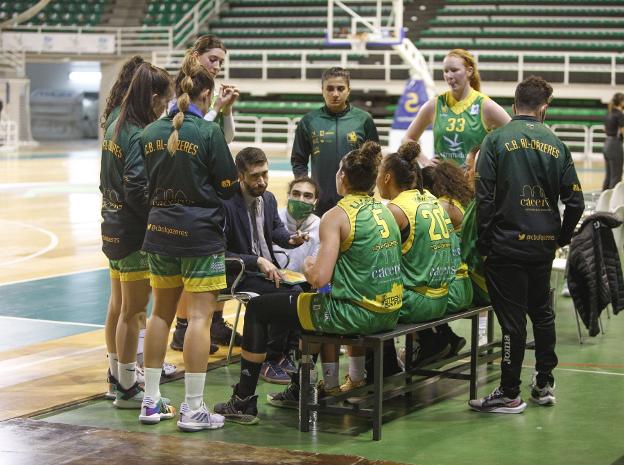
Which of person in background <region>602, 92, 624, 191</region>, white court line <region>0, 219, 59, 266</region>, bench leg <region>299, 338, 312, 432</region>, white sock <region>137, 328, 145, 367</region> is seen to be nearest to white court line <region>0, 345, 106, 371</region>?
white sock <region>137, 328, 145, 367</region>

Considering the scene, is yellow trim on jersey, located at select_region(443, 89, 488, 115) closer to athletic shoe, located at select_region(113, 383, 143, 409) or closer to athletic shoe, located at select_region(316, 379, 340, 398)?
athletic shoe, located at select_region(316, 379, 340, 398)

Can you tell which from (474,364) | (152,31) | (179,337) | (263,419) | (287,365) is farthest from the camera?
(152,31)

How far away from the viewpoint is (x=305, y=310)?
5.11 metres

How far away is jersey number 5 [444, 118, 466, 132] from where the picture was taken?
6.71 meters

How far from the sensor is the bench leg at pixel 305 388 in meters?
5.10

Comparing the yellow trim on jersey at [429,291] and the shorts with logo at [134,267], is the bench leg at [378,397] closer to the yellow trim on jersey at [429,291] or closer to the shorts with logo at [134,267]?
the yellow trim on jersey at [429,291]

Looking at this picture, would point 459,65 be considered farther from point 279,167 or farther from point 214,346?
point 279,167

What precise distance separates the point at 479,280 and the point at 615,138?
11443mm

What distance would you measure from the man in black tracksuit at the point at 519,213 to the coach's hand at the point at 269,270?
112 cm

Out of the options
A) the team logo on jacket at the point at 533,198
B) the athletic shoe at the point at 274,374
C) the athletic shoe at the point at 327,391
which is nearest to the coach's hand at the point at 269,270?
the athletic shoe at the point at 274,374

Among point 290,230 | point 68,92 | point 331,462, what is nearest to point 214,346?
Result: point 290,230

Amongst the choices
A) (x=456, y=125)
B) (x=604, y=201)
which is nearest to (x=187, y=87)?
(x=456, y=125)

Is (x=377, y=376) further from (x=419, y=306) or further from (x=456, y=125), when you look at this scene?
(x=456, y=125)

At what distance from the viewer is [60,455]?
15.0ft
